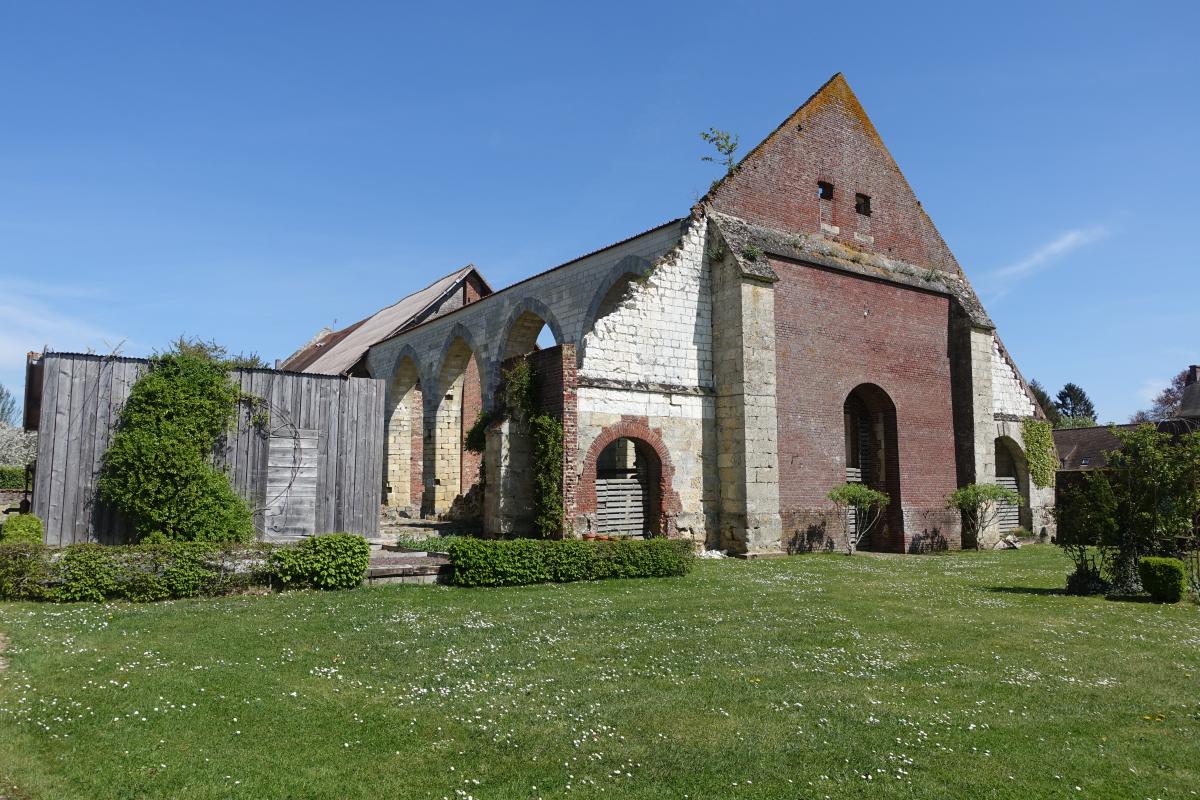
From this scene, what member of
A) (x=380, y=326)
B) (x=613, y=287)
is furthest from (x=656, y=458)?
(x=380, y=326)

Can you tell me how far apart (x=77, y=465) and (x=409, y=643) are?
710 centimetres

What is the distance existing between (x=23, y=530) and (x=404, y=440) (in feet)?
52.7

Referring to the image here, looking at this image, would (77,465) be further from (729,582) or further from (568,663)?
(729,582)

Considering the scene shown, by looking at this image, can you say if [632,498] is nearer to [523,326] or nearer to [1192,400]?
[523,326]

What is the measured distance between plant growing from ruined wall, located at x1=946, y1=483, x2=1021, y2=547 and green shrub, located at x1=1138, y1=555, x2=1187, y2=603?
25.5 feet

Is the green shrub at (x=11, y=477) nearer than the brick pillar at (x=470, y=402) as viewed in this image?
No

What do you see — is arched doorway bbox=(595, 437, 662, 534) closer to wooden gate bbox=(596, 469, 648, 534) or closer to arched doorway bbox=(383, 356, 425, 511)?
wooden gate bbox=(596, 469, 648, 534)

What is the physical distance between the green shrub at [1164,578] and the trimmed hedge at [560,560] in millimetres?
6514

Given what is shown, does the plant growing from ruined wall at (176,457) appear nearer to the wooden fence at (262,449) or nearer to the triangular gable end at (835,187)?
the wooden fence at (262,449)

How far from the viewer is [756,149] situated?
18125mm

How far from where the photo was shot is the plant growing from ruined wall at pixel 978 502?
752 inches

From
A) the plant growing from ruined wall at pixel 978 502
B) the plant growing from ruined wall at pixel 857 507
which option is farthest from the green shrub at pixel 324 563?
the plant growing from ruined wall at pixel 978 502

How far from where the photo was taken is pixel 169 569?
9469 mm

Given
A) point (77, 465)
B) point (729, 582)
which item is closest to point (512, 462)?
point (729, 582)
